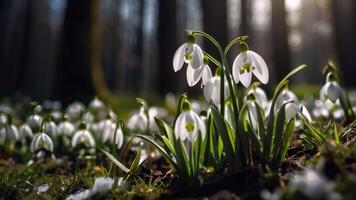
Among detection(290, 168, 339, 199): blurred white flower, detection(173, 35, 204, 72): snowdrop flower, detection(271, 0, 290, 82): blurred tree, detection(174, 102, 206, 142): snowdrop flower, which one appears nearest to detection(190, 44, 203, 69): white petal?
detection(173, 35, 204, 72): snowdrop flower

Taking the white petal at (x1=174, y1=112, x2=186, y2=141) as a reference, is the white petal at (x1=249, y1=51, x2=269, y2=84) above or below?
above

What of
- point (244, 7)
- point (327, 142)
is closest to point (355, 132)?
point (327, 142)

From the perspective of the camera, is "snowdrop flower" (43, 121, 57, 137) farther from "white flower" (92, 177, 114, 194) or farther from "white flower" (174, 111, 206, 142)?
"white flower" (174, 111, 206, 142)

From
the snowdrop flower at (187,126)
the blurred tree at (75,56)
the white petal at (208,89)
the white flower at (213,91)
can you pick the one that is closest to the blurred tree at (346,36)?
the blurred tree at (75,56)

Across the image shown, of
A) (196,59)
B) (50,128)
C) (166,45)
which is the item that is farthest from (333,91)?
(166,45)

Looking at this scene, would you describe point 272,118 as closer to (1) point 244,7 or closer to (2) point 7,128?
(2) point 7,128

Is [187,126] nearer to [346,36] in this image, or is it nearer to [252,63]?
[252,63]

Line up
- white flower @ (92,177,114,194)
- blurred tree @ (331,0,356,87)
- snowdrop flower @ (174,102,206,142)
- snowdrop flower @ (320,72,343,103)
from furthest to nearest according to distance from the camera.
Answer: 1. blurred tree @ (331,0,356,87)
2. snowdrop flower @ (320,72,343,103)
3. white flower @ (92,177,114,194)
4. snowdrop flower @ (174,102,206,142)
